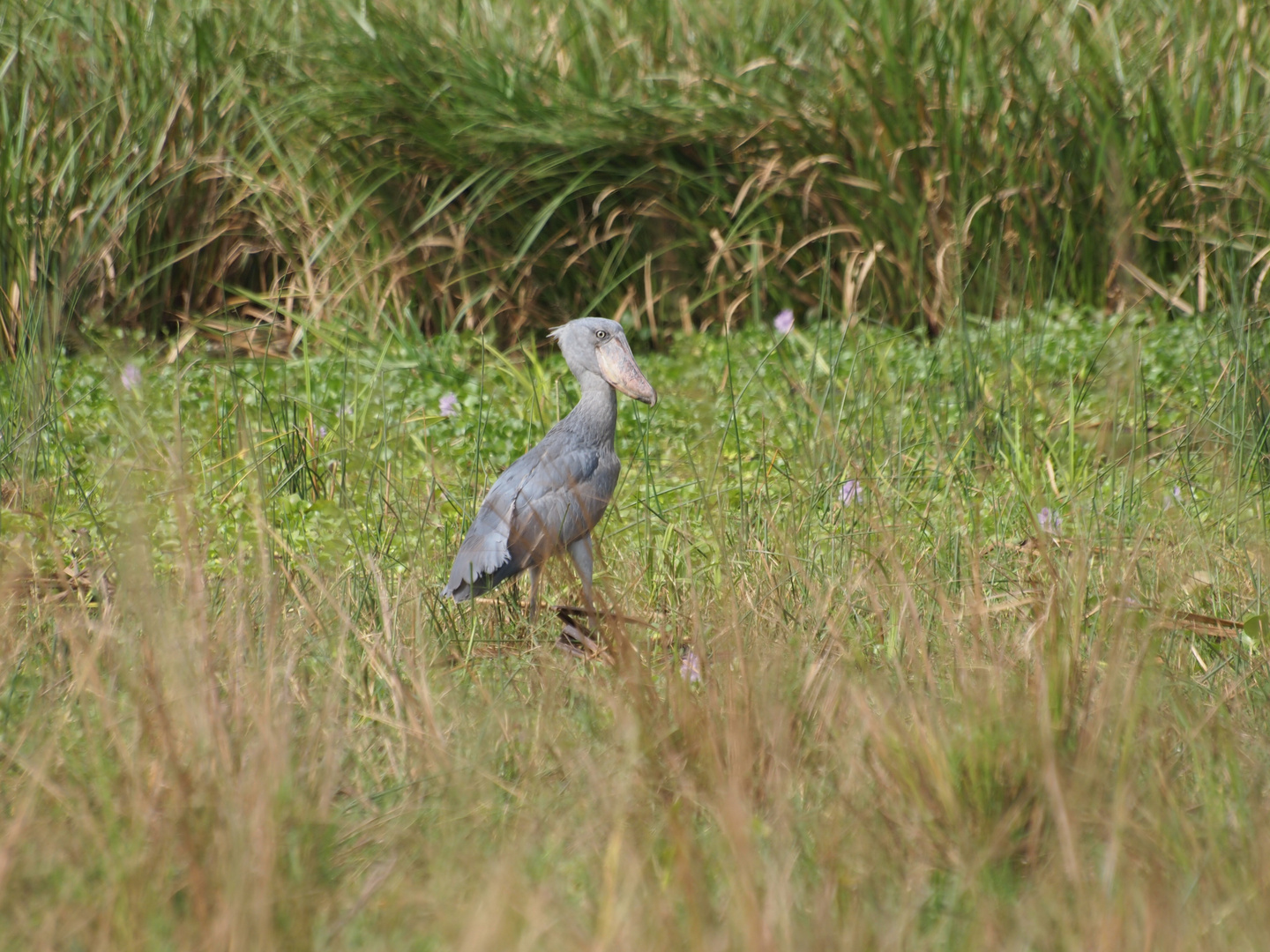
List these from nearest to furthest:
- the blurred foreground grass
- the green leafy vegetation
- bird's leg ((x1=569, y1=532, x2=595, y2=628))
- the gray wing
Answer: the blurred foreground grass < the green leafy vegetation < the gray wing < bird's leg ((x1=569, y1=532, x2=595, y2=628))

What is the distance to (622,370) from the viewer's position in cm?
295

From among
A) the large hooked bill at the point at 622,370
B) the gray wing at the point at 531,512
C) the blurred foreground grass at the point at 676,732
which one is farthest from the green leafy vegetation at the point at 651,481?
the large hooked bill at the point at 622,370

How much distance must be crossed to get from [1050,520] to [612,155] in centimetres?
310

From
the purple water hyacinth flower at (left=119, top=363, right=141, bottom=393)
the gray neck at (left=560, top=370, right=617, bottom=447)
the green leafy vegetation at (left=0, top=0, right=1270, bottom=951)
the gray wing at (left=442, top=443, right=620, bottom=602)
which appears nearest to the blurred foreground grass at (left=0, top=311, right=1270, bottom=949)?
the green leafy vegetation at (left=0, top=0, right=1270, bottom=951)

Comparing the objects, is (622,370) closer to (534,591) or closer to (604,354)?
(604,354)

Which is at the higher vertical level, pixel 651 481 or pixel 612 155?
pixel 612 155

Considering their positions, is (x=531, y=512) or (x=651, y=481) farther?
(x=651, y=481)

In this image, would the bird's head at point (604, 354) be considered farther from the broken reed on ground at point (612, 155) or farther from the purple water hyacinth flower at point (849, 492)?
the broken reed on ground at point (612, 155)

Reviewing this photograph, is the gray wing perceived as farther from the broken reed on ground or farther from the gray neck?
the broken reed on ground

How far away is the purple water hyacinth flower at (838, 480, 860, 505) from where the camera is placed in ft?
9.86

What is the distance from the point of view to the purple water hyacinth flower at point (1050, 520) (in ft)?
9.37

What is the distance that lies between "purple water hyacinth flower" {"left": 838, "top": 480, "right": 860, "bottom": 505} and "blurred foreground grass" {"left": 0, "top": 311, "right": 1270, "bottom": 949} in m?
0.02

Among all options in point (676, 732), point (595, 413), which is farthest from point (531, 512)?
point (676, 732)

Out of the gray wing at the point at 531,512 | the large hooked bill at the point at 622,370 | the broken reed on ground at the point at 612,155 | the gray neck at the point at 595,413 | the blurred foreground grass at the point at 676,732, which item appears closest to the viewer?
the blurred foreground grass at the point at 676,732
